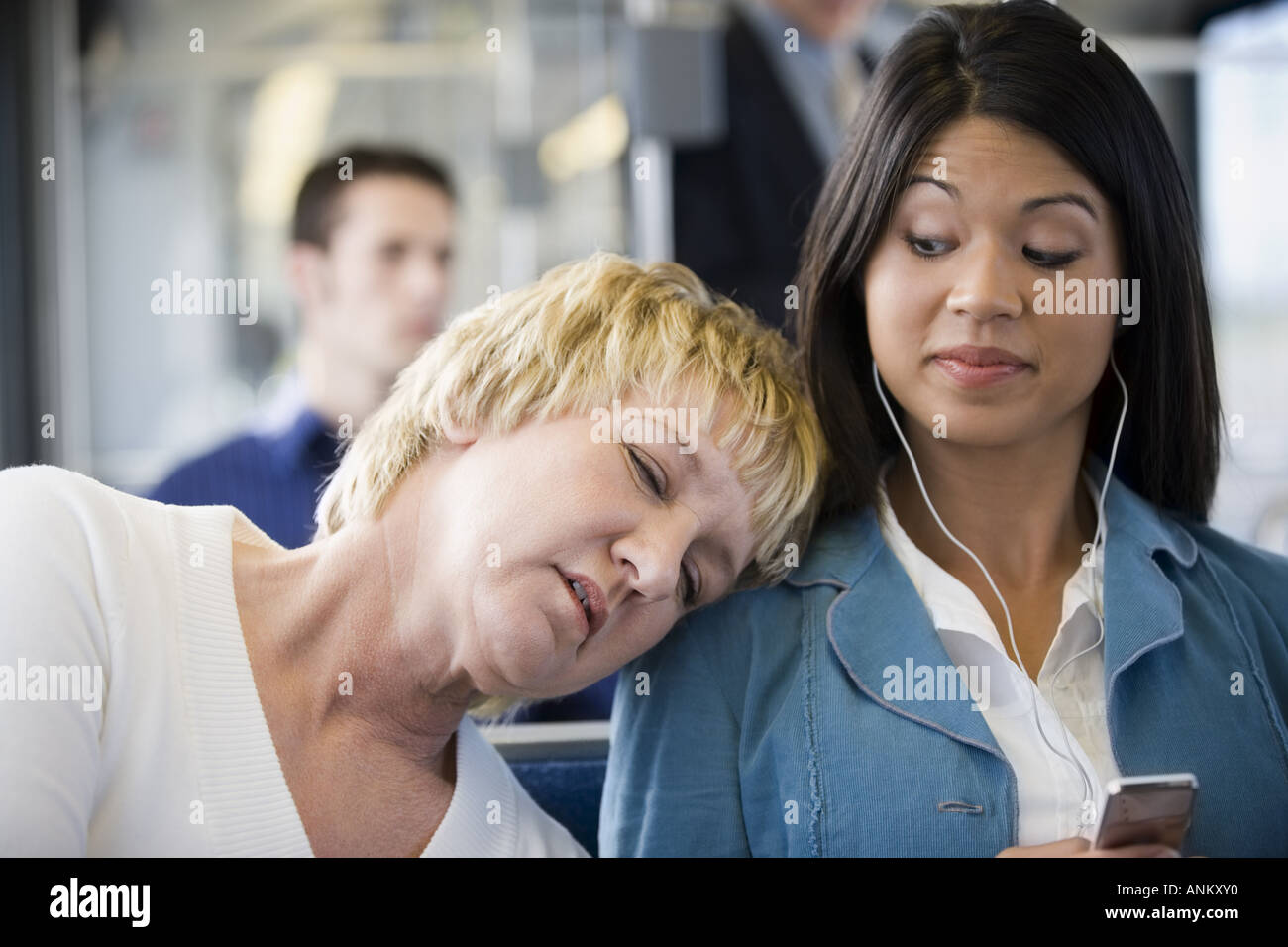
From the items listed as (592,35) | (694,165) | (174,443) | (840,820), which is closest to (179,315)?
(174,443)

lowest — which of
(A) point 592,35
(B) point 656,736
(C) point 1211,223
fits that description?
(B) point 656,736

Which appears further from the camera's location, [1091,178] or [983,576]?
[983,576]

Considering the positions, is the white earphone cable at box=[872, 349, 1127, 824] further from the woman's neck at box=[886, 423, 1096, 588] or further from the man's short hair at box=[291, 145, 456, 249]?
the man's short hair at box=[291, 145, 456, 249]

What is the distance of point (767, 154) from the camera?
106 inches

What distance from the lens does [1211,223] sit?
12.9 feet

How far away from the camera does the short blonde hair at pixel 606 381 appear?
115cm

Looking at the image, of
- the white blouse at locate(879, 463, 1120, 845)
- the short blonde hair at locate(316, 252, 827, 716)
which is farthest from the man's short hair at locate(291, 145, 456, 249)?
the white blouse at locate(879, 463, 1120, 845)

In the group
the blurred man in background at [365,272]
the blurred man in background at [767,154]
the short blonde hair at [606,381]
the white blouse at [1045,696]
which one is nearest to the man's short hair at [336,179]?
the blurred man in background at [365,272]

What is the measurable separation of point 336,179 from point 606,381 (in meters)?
2.13

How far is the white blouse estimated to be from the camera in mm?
1118

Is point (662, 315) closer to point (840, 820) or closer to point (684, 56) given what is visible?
point (840, 820)

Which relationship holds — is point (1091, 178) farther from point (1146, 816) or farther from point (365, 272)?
point (365, 272)

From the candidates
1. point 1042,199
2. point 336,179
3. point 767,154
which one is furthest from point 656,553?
point 336,179

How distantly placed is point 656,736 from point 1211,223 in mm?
3430
